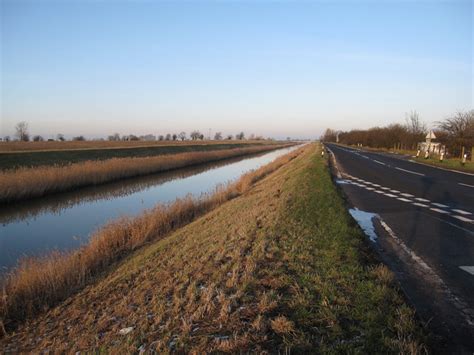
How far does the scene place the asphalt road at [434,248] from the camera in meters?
3.68

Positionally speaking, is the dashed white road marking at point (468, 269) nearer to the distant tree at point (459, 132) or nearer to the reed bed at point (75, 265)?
the reed bed at point (75, 265)

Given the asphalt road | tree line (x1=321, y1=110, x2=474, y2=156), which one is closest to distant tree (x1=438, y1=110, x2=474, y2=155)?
tree line (x1=321, y1=110, x2=474, y2=156)

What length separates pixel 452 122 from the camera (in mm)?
39625

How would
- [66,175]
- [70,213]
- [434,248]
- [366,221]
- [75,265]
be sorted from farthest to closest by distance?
[66,175], [70,213], [366,221], [75,265], [434,248]

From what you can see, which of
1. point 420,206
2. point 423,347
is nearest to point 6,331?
point 423,347

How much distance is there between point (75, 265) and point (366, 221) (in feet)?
22.8

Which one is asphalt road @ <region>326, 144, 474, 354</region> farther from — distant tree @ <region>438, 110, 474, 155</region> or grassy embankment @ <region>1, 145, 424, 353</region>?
distant tree @ <region>438, 110, 474, 155</region>

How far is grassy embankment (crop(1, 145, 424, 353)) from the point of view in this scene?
11.4ft

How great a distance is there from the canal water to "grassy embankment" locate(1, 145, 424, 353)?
12.1ft

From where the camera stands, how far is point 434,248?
6.04 metres

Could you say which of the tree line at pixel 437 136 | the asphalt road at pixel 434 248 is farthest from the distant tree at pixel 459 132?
the asphalt road at pixel 434 248

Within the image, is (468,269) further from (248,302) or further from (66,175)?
(66,175)

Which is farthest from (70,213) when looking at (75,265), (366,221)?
(366,221)

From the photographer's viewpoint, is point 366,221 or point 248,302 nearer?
point 248,302
